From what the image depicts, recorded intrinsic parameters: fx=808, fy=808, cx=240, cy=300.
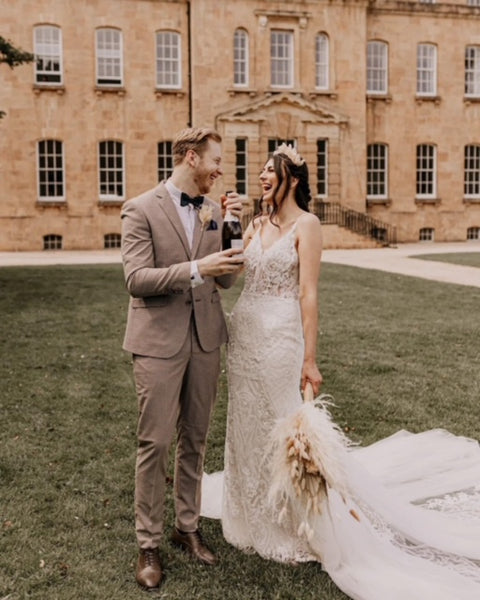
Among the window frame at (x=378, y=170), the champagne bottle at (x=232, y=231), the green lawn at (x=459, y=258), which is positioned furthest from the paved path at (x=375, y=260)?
the champagne bottle at (x=232, y=231)

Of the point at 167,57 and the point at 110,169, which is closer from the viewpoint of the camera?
the point at 110,169

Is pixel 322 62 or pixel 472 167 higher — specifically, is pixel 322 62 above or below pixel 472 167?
above

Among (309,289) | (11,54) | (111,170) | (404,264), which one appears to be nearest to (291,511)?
(309,289)

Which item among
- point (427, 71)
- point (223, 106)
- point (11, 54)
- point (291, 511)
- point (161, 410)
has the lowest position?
point (291, 511)

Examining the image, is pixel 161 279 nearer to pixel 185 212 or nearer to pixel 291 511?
pixel 185 212

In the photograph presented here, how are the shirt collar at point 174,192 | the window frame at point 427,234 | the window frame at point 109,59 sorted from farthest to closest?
the window frame at point 427,234
the window frame at point 109,59
the shirt collar at point 174,192

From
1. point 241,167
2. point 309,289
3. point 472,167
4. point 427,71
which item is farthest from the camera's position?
point 472,167

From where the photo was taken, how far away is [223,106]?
31.7 meters

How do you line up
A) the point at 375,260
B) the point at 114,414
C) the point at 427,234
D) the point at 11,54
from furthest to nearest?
the point at 427,234 → the point at 375,260 → the point at 11,54 → the point at 114,414

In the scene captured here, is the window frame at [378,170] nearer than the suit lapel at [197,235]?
No

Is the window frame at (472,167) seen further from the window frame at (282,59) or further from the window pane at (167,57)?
the window pane at (167,57)

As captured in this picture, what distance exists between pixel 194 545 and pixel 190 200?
1941 mm

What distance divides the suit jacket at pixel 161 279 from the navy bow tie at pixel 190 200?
6 centimetres

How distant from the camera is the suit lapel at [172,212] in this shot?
14.2 feet
